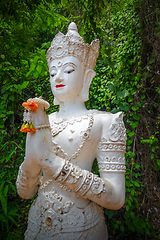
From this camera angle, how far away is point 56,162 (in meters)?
1.34

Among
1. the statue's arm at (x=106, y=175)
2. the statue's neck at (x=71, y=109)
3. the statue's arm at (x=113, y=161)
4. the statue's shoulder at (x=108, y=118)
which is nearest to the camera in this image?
the statue's arm at (x=106, y=175)

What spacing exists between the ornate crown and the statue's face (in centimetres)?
Result: 4

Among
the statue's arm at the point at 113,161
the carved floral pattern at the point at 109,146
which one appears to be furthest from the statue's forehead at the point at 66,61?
the carved floral pattern at the point at 109,146

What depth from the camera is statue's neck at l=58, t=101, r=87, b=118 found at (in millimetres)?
1749

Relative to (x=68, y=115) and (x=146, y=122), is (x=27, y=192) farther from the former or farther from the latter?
(x=146, y=122)

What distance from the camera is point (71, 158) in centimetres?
156

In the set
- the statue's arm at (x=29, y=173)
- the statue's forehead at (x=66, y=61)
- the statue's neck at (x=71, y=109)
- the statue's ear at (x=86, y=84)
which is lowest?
the statue's arm at (x=29, y=173)

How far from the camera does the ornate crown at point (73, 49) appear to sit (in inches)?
67.6

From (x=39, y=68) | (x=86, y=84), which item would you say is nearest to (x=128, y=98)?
(x=39, y=68)

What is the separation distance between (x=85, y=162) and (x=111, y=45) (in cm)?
193

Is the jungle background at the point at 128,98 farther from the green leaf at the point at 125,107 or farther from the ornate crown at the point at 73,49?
the ornate crown at the point at 73,49

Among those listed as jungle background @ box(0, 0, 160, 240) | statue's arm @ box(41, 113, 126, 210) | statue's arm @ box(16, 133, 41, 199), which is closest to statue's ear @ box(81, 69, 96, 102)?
statue's arm @ box(41, 113, 126, 210)

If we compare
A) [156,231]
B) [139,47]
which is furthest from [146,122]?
[156,231]

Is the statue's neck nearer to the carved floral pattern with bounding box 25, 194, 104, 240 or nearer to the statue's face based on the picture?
the statue's face
